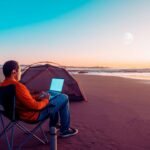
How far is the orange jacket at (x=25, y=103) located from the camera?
14.5 feet

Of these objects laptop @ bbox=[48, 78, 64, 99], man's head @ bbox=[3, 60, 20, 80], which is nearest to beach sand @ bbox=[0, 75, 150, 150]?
laptop @ bbox=[48, 78, 64, 99]

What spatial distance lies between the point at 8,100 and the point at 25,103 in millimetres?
259

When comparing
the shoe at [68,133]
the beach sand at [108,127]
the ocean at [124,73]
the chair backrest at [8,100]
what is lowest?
the ocean at [124,73]

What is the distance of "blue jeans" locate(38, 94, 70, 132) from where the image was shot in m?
4.77

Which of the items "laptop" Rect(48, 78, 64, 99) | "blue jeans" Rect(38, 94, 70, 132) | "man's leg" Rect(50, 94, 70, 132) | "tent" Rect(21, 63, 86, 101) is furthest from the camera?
"tent" Rect(21, 63, 86, 101)

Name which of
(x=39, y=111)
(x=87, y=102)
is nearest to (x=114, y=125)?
(x=39, y=111)

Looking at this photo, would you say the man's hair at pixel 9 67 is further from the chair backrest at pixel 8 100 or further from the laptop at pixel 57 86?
the laptop at pixel 57 86

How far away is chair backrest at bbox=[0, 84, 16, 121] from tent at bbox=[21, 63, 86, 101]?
19.0 ft

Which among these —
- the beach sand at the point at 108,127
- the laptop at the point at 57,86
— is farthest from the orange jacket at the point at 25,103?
the laptop at the point at 57,86

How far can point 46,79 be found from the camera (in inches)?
420

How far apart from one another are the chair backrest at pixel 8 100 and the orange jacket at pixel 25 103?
76mm

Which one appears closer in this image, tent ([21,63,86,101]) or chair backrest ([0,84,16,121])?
chair backrest ([0,84,16,121])

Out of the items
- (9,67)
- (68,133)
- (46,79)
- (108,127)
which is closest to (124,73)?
(46,79)

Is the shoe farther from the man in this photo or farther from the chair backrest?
the chair backrest
